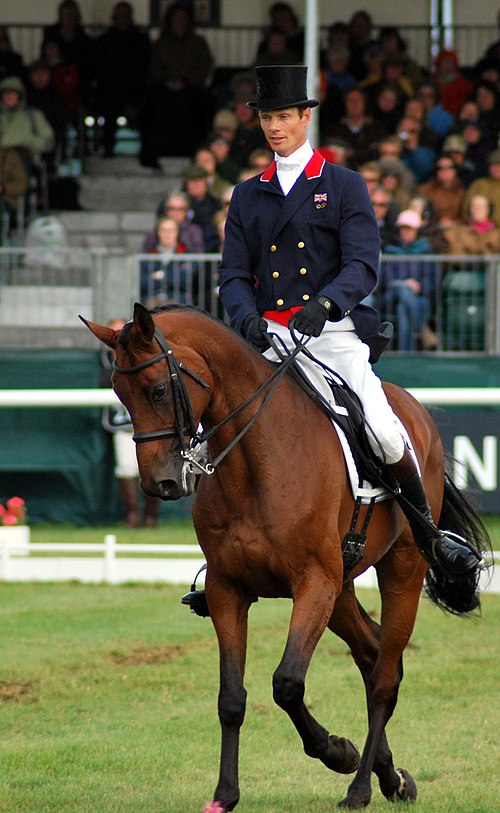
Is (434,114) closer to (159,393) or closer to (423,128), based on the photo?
(423,128)

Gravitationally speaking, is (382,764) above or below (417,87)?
below

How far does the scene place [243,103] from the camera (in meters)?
15.8

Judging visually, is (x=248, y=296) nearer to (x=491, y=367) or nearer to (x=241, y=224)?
(x=241, y=224)

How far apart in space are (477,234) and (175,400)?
31.3ft

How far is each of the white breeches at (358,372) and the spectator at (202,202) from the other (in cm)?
841

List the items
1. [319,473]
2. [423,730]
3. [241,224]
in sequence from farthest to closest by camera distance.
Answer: [423,730], [241,224], [319,473]

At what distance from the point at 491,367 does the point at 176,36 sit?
7.70m

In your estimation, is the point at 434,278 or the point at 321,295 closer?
the point at 321,295

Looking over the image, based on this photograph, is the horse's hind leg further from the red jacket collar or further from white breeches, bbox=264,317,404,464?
the red jacket collar

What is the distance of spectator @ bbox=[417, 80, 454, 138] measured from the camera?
17.8 m

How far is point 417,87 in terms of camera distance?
18.7 metres

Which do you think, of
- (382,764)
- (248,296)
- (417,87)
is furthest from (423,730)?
(417,87)

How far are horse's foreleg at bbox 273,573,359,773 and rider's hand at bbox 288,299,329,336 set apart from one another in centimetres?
95

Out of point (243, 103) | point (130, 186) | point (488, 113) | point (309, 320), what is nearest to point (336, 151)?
point (243, 103)
